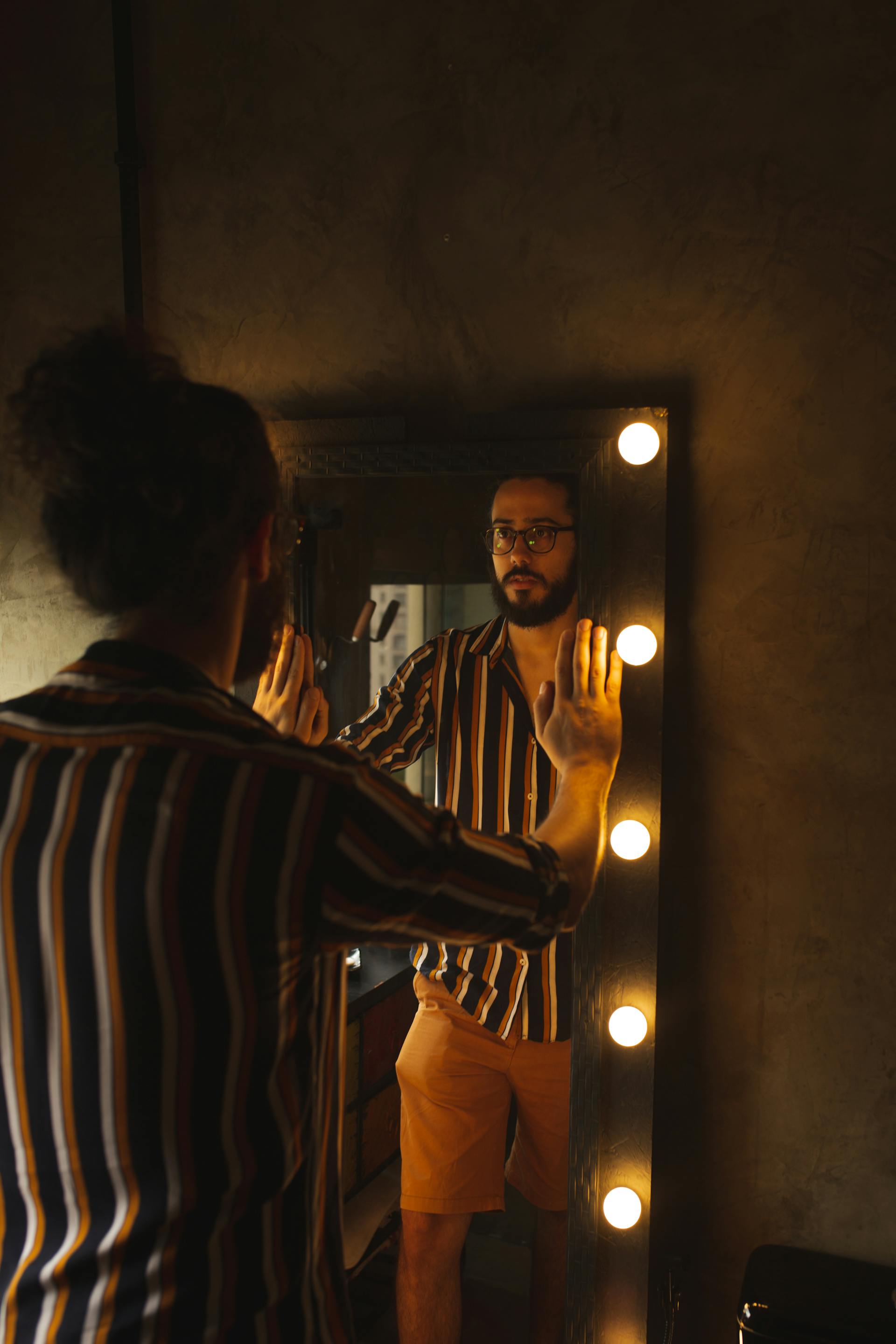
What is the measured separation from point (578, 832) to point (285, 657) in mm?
632

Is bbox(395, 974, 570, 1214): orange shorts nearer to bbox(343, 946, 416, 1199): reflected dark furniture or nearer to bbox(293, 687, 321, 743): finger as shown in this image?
bbox(343, 946, 416, 1199): reflected dark furniture

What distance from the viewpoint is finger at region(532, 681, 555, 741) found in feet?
3.67

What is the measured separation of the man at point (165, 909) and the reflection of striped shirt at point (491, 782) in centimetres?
48

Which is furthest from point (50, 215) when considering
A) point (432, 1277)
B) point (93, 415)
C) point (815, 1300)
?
point (815, 1300)

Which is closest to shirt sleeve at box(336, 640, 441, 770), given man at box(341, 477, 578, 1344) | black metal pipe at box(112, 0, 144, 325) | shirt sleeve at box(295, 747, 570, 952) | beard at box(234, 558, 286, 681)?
man at box(341, 477, 578, 1344)

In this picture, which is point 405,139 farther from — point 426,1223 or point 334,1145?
point 426,1223

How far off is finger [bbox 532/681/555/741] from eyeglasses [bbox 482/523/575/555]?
19cm

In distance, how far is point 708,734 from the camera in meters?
1.22

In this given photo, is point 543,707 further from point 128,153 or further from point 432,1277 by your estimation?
point 128,153

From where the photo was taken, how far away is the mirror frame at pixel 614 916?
1191 millimetres

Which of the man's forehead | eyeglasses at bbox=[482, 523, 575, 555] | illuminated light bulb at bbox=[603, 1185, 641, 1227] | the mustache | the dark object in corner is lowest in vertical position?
the dark object in corner

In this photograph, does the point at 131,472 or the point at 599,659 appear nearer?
the point at 131,472

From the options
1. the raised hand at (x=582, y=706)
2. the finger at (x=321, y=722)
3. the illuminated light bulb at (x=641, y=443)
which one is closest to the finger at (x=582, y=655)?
the raised hand at (x=582, y=706)

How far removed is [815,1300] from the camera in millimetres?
1119
